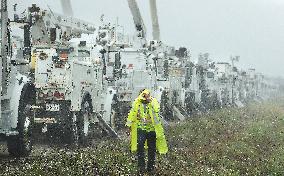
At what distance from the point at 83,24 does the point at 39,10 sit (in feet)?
19.2

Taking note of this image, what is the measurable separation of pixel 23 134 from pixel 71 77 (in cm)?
266

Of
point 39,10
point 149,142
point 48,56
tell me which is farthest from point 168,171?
point 39,10

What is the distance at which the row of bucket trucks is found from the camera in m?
12.1

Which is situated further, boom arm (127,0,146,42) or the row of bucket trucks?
boom arm (127,0,146,42)

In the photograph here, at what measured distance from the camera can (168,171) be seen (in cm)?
1107

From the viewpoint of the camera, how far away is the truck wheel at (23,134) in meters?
12.1

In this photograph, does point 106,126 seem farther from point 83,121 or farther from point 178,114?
point 178,114

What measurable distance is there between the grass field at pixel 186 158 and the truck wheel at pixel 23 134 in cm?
28

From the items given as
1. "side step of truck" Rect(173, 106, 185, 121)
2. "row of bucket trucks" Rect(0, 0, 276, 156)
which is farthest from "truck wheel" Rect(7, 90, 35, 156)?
"side step of truck" Rect(173, 106, 185, 121)

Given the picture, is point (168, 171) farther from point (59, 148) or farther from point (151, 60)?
point (151, 60)

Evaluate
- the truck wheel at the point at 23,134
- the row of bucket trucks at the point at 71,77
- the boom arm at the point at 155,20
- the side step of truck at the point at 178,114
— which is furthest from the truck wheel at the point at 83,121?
the boom arm at the point at 155,20

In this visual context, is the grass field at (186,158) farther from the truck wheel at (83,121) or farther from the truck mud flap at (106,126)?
the truck wheel at (83,121)

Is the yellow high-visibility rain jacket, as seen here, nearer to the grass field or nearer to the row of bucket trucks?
the grass field

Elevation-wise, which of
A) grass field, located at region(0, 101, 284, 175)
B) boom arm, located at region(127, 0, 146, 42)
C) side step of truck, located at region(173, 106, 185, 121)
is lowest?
side step of truck, located at region(173, 106, 185, 121)
